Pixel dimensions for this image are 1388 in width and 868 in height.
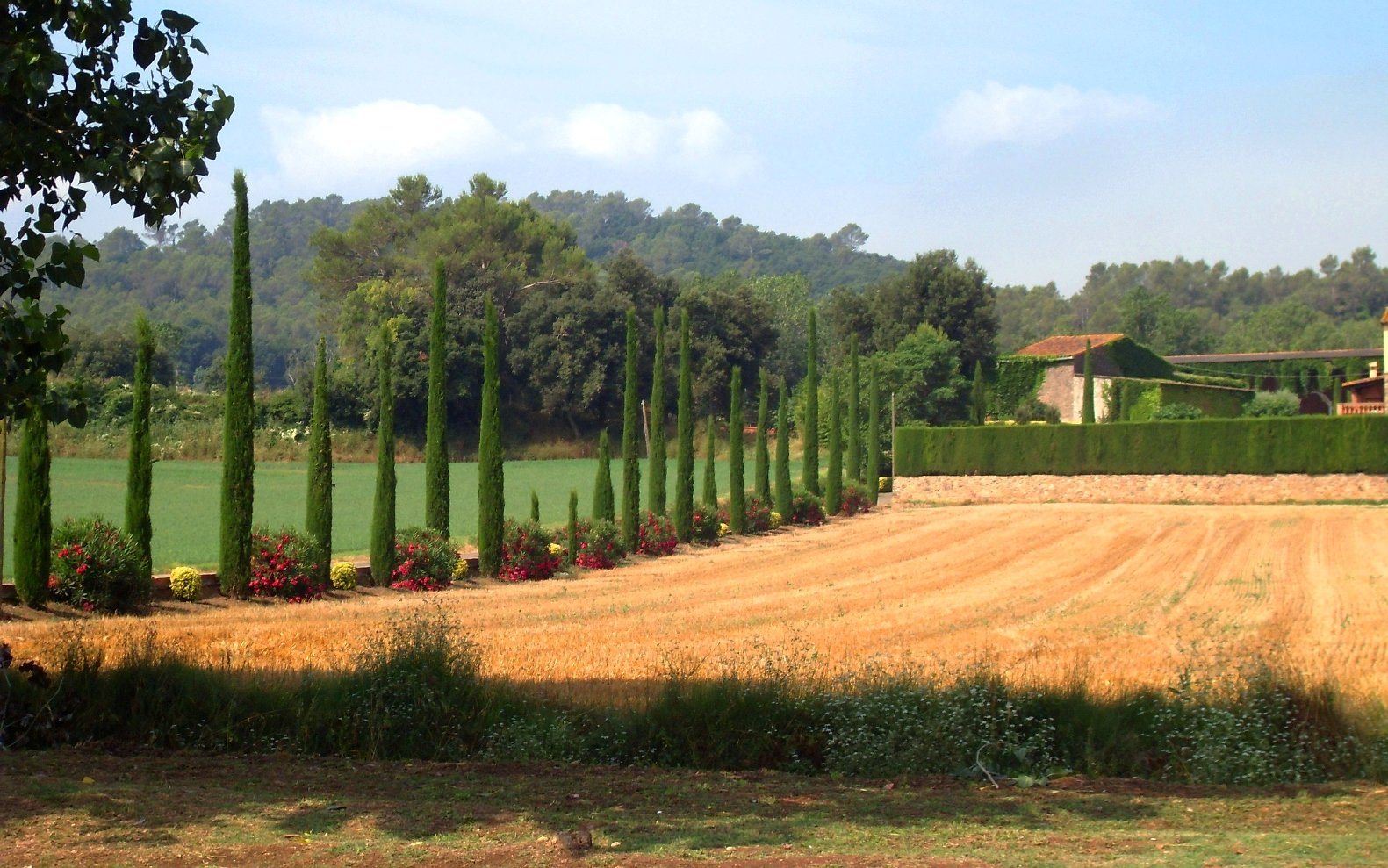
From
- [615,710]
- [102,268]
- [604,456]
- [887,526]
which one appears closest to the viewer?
[615,710]

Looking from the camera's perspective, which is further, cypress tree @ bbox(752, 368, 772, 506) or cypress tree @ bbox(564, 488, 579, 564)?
cypress tree @ bbox(752, 368, 772, 506)

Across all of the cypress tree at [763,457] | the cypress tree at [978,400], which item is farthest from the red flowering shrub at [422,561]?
the cypress tree at [978,400]

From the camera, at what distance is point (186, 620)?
1870 centimetres

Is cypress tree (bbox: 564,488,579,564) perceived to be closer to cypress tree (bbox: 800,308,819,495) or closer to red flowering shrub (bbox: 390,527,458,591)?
red flowering shrub (bbox: 390,527,458,591)

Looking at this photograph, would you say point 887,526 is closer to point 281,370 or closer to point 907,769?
point 907,769

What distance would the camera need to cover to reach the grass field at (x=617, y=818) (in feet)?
20.1

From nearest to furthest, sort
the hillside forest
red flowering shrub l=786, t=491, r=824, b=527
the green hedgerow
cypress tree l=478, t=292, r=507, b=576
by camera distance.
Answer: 1. the green hedgerow
2. cypress tree l=478, t=292, r=507, b=576
3. red flowering shrub l=786, t=491, r=824, b=527
4. the hillside forest

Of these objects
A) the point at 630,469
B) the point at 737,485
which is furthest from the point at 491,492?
the point at 737,485

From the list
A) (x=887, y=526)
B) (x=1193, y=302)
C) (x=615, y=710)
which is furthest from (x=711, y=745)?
(x=1193, y=302)

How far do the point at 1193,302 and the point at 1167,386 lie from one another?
11557 centimetres

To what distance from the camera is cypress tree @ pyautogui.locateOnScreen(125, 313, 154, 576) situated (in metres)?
21.0

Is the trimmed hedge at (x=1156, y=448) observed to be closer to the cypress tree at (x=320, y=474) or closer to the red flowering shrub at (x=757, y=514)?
the red flowering shrub at (x=757, y=514)

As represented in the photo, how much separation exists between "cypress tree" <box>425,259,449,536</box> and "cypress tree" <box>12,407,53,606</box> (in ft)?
31.1

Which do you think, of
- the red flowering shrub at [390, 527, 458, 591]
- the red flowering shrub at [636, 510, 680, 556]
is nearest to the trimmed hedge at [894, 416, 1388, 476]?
the red flowering shrub at [636, 510, 680, 556]
